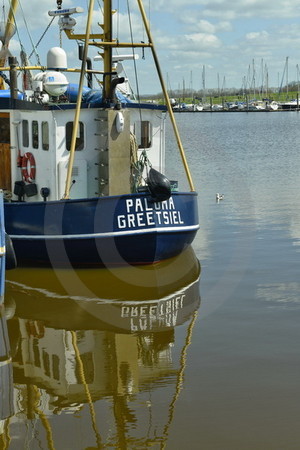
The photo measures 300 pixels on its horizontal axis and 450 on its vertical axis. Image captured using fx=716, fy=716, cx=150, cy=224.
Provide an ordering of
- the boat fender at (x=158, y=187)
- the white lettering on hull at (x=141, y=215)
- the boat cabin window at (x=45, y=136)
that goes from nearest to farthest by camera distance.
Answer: the boat fender at (x=158, y=187) → the white lettering on hull at (x=141, y=215) → the boat cabin window at (x=45, y=136)

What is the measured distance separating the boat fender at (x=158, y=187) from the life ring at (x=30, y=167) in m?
2.94

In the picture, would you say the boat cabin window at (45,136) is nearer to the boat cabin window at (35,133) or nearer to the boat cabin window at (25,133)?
the boat cabin window at (35,133)

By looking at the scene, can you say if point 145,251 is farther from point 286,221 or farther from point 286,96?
point 286,96

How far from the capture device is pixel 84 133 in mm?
13781

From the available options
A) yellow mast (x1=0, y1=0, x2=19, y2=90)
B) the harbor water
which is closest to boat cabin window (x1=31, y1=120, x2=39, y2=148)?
the harbor water

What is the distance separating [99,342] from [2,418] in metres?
2.53

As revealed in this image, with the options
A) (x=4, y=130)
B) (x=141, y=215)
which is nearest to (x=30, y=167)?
(x=4, y=130)

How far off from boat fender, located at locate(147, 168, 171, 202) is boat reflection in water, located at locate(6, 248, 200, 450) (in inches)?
59.7

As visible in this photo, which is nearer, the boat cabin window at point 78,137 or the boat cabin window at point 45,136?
the boat cabin window at point 78,137

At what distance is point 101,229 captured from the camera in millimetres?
12781

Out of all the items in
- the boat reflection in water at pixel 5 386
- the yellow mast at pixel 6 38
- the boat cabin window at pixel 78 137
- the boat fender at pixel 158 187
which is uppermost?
the yellow mast at pixel 6 38

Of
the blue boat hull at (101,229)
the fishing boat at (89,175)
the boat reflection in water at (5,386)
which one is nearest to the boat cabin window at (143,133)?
the fishing boat at (89,175)

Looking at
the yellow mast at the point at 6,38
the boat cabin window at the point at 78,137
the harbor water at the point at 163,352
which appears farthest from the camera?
the yellow mast at the point at 6,38

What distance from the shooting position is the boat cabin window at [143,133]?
581 inches
